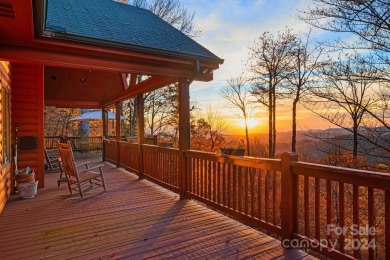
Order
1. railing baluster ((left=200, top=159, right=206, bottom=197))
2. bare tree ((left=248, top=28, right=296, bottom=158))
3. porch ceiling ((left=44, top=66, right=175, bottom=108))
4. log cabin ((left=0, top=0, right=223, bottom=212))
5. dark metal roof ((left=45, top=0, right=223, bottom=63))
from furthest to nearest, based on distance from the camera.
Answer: bare tree ((left=248, top=28, right=296, bottom=158)) < porch ceiling ((left=44, top=66, right=175, bottom=108)) < railing baluster ((left=200, top=159, right=206, bottom=197)) < dark metal roof ((left=45, top=0, right=223, bottom=63)) < log cabin ((left=0, top=0, right=223, bottom=212))

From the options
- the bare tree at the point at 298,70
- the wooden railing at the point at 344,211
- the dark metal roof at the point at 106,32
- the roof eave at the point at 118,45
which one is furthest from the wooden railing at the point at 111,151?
the bare tree at the point at 298,70

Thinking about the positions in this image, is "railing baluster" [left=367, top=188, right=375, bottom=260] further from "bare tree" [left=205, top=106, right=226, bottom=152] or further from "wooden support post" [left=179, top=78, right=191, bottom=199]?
"bare tree" [left=205, top=106, right=226, bottom=152]

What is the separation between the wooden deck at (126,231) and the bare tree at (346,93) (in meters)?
5.49

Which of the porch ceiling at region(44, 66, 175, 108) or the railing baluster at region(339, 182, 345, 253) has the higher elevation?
the porch ceiling at region(44, 66, 175, 108)

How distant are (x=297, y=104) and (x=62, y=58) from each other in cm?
1314

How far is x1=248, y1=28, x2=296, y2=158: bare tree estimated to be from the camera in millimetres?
14523

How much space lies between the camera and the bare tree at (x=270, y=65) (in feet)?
47.6

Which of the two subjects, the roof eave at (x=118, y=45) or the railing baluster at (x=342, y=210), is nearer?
the railing baluster at (x=342, y=210)

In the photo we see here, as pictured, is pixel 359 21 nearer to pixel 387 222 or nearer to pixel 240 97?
pixel 387 222

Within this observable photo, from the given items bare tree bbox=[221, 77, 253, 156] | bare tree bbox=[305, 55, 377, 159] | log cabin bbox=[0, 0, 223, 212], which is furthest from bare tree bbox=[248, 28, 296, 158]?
log cabin bbox=[0, 0, 223, 212]

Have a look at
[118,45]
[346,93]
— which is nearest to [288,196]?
[118,45]

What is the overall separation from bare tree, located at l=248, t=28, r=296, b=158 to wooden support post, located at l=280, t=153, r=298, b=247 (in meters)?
12.8

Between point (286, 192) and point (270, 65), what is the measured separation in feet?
43.8

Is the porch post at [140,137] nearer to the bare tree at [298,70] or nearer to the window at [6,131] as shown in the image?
the window at [6,131]
